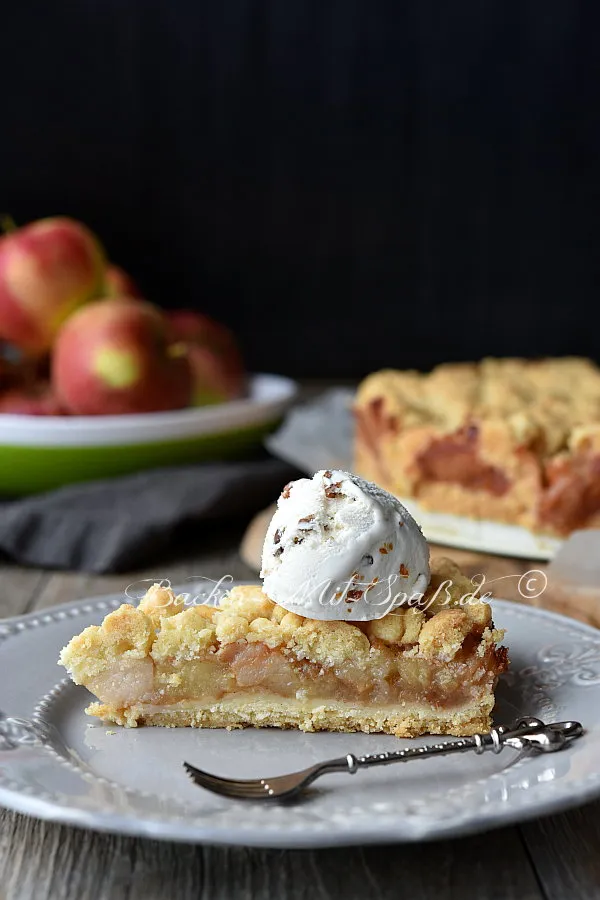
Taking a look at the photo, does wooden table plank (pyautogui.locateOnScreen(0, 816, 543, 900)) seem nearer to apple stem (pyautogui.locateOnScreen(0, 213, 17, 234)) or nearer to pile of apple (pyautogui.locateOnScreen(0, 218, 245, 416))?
pile of apple (pyautogui.locateOnScreen(0, 218, 245, 416))

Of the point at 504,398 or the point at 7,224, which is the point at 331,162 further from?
the point at 504,398

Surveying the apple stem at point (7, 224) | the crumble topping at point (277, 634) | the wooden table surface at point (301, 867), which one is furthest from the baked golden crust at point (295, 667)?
the apple stem at point (7, 224)

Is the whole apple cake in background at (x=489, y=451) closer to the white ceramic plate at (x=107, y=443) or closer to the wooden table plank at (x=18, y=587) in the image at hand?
the white ceramic plate at (x=107, y=443)

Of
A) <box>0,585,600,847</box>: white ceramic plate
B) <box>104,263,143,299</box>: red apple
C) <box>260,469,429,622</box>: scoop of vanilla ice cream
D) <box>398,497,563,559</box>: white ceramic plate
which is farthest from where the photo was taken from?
<box>104,263,143,299</box>: red apple

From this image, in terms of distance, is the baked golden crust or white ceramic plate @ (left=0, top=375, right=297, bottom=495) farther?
white ceramic plate @ (left=0, top=375, right=297, bottom=495)

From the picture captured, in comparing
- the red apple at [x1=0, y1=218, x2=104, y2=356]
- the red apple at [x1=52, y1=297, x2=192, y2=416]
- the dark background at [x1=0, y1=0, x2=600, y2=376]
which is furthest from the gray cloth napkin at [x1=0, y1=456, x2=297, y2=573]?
the dark background at [x1=0, y1=0, x2=600, y2=376]

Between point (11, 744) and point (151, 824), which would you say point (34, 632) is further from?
point (151, 824)

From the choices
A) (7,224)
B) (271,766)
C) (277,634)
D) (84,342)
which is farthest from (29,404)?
(271,766)
